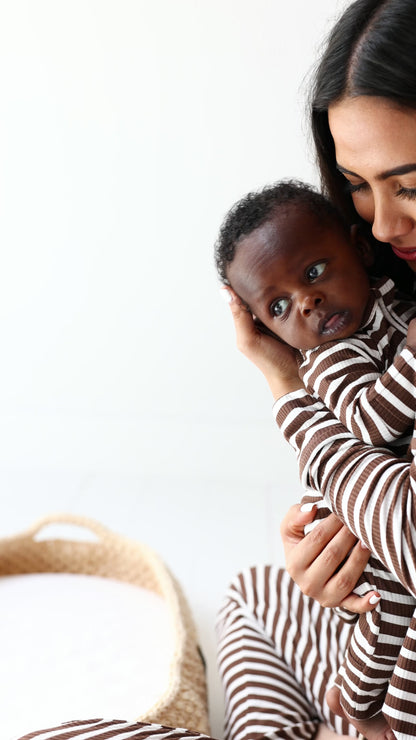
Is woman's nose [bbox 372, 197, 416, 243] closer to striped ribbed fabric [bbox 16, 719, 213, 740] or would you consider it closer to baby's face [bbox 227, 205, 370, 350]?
baby's face [bbox 227, 205, 370, 350]

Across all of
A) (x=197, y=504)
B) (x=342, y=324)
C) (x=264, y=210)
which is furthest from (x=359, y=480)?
(x=197, y=504)

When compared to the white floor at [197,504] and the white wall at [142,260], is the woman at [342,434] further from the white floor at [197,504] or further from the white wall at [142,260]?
the white wall at [142,260]

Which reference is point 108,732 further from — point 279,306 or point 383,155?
point 383,155

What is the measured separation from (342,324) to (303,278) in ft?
0.34

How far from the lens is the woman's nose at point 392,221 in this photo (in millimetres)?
1136

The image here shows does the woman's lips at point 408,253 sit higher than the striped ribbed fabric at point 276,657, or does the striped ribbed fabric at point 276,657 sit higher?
the woman's lips at point 408,253

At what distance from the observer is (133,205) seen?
3059mm

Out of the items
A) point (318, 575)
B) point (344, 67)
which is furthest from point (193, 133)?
point (318, 575)

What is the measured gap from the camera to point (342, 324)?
Result: 4.09ft

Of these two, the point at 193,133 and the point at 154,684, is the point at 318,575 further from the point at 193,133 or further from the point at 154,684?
the point at 193,133

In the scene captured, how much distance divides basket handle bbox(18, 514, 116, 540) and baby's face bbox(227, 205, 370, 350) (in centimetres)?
104

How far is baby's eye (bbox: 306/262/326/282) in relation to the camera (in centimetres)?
129

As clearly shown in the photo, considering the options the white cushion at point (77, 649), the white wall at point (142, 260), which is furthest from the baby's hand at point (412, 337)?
the white wall at point (142, 260)

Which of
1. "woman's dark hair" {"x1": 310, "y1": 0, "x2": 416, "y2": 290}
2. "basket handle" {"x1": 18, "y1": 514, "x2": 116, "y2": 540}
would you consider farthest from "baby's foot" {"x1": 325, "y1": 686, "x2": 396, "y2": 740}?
"basket handle" {"x1": 18, "y1": 514, "x2": 116, "y2": 540}
